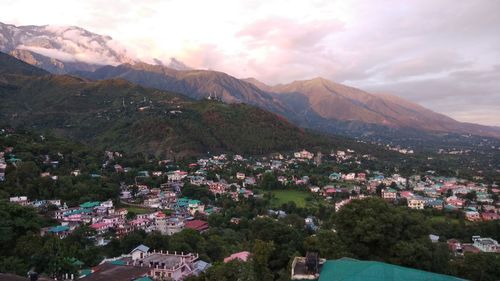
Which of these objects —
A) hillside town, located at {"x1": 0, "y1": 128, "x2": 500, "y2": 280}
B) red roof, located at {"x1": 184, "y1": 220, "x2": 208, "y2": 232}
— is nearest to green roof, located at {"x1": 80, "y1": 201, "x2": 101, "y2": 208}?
hillside town, located at {"x1": 0, "y1": 128, "x2": 500, "y2": 280}

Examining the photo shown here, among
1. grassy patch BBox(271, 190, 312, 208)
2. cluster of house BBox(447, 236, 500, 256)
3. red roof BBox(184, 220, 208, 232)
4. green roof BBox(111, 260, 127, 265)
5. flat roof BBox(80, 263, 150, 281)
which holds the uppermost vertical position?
flat roof BBox(80, 263, 150, 281)

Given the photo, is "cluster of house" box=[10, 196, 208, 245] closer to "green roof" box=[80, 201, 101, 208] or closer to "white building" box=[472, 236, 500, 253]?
"green roof" box=[80, 201, 101, 208]

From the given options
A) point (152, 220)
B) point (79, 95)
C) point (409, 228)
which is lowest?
point (152, 220)

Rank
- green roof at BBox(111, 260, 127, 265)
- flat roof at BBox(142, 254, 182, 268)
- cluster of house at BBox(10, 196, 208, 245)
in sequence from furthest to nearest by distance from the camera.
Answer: cluster of house at BBox(10, 196, 208, 245), green roof at BBox(111, 260, 127, 265), flat roof at BBox(142, 254, 182, 268)

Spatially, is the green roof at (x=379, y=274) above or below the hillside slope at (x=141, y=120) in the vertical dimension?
below

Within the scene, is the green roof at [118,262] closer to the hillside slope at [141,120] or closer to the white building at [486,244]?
the white building at [486,244]

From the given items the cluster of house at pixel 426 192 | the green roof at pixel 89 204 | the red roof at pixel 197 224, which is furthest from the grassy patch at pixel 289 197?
the green roof at pixel 89 204

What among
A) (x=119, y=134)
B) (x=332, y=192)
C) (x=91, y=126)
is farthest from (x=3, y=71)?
(x=332, y=192)

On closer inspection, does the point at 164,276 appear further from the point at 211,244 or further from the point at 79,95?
the point at 79,95
